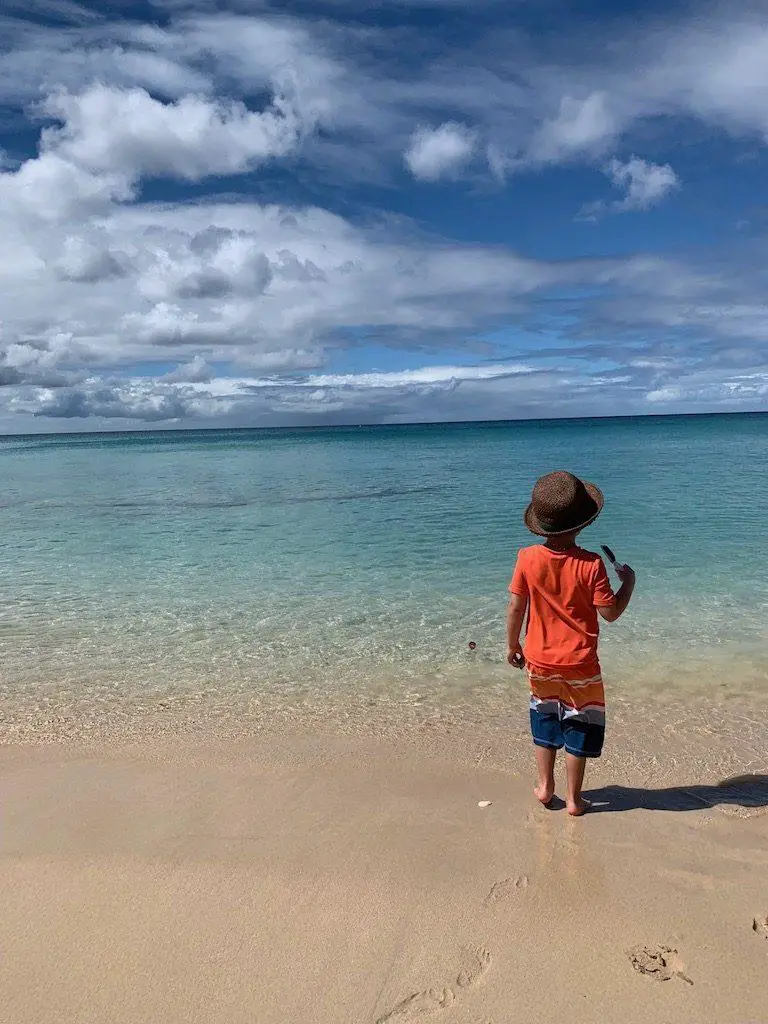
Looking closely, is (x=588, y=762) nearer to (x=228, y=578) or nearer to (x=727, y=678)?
(x=727, y=678)

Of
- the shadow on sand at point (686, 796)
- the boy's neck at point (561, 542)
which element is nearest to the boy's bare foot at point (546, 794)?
the shadow on sand at point (686, 796)

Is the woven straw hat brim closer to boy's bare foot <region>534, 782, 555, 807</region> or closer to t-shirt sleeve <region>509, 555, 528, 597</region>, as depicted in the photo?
t-shirt sleeve <region>509, 555, 528, 597</region>

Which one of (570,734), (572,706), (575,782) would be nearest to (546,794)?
(575,782)

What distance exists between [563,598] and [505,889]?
1.61m

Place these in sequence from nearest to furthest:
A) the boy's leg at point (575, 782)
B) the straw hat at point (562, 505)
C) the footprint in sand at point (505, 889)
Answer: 1. the footprint in sand at point (505, 889)
2. the straw hat at point (562, 505)
3. the boy's leg at point (575, 782)

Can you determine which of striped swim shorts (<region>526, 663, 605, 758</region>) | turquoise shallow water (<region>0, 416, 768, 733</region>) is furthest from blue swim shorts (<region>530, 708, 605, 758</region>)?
turquoise shallow water (<region>0, 416, 768, 733</region>)

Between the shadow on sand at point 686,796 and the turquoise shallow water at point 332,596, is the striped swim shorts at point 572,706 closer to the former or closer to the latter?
the shadow on sand at point 686,796

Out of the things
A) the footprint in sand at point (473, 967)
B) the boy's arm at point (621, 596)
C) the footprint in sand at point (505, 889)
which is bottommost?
the footprint in sand at point (473, 967)

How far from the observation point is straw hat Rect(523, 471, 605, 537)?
168 inches

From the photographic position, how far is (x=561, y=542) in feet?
14.3

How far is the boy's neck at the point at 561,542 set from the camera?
171 inches

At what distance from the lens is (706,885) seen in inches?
151

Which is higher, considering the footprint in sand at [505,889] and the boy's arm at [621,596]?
the boy's arm at [621,596]

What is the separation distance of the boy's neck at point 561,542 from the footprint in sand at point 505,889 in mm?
1810
